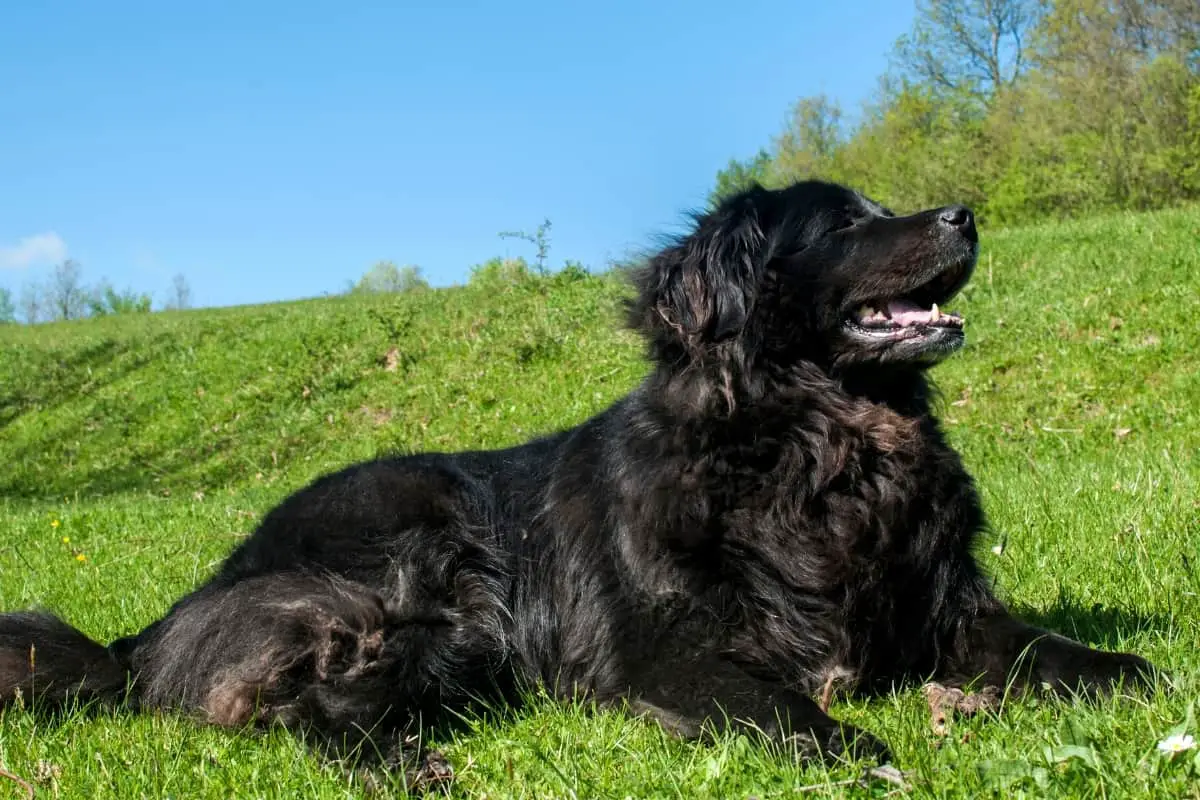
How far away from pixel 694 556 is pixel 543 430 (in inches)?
374

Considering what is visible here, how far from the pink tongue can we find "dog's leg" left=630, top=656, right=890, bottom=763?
4.72 feet

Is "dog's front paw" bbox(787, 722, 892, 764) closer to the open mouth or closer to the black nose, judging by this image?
the open mouth

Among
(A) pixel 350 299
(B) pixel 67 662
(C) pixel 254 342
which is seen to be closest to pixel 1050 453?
(B) pixel 67 662

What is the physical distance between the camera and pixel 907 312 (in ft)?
12.7

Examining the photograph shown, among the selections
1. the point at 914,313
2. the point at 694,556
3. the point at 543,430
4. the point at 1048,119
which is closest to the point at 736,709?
the point at 694,556

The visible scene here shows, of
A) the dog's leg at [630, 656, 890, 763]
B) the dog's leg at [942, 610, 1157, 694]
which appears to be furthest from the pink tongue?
the dog's leg at [630, 656, 890, 763]

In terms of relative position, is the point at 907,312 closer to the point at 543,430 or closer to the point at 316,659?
the point at 316,659

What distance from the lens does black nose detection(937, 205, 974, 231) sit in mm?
3793

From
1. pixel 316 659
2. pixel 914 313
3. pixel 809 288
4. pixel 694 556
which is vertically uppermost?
pixel 809 288

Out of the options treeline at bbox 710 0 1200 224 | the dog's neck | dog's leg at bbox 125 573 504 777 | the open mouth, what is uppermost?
treeline at bbox 710 0 1200 224

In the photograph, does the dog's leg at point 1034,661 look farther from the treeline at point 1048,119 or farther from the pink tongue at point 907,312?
the treeline at point 1048,119

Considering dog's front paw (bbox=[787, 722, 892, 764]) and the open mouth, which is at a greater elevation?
the open mouth

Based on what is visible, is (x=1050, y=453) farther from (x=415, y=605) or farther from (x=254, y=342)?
(x=254, y=342)

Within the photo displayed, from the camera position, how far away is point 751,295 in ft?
12.2
